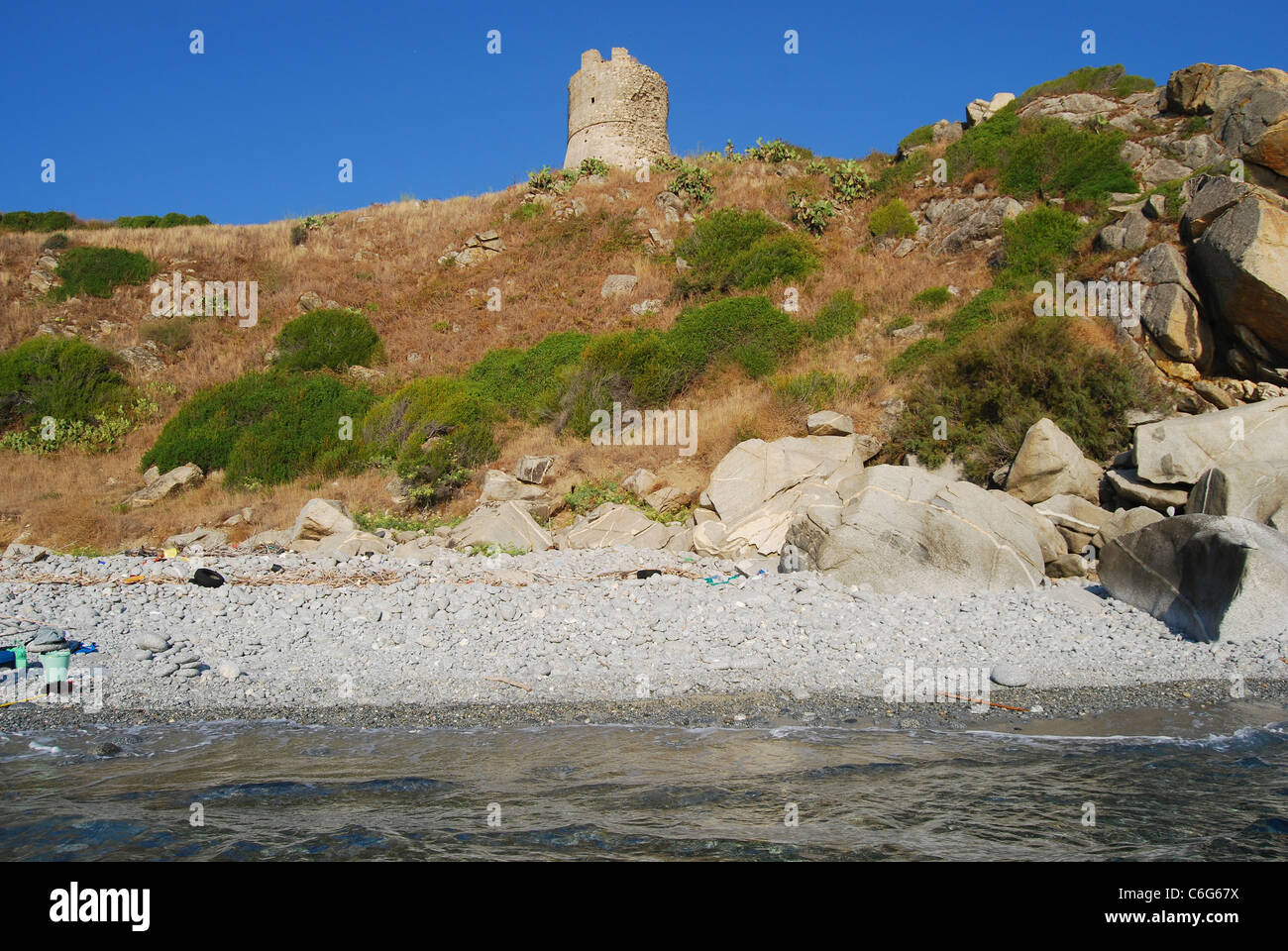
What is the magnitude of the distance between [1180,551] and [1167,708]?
2.21m

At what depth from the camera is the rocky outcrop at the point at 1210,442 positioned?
9.68 meters

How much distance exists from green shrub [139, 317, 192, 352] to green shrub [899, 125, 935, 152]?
22949mm

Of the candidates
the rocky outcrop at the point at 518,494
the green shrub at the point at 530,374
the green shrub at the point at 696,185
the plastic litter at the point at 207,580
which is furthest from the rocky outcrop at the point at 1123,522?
the green shrub at the point at 696,185

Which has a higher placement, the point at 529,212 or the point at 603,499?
the point at 529,212

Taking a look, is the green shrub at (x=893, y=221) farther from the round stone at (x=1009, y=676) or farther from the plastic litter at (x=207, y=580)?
the plastic litter at (x=207, y=580)

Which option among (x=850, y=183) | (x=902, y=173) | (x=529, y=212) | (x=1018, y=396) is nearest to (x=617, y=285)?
(x=529, y=212)

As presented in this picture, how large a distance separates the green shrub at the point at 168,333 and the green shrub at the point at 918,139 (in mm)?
22949

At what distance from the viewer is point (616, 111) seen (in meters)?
31.8

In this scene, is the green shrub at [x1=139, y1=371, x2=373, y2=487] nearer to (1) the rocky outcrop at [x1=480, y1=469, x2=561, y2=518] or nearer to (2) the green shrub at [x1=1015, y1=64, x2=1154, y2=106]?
(1) the rocky outcrop at [x1=480, y1=469, x2=561, y2=518]

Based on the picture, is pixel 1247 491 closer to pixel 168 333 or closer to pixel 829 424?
pixel 829 424

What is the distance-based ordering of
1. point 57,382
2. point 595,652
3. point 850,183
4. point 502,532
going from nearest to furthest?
point 595,652
point 502,532
point 57,382
point 850,183

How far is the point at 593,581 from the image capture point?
9.37 metres

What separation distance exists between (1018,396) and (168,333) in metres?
21.2
